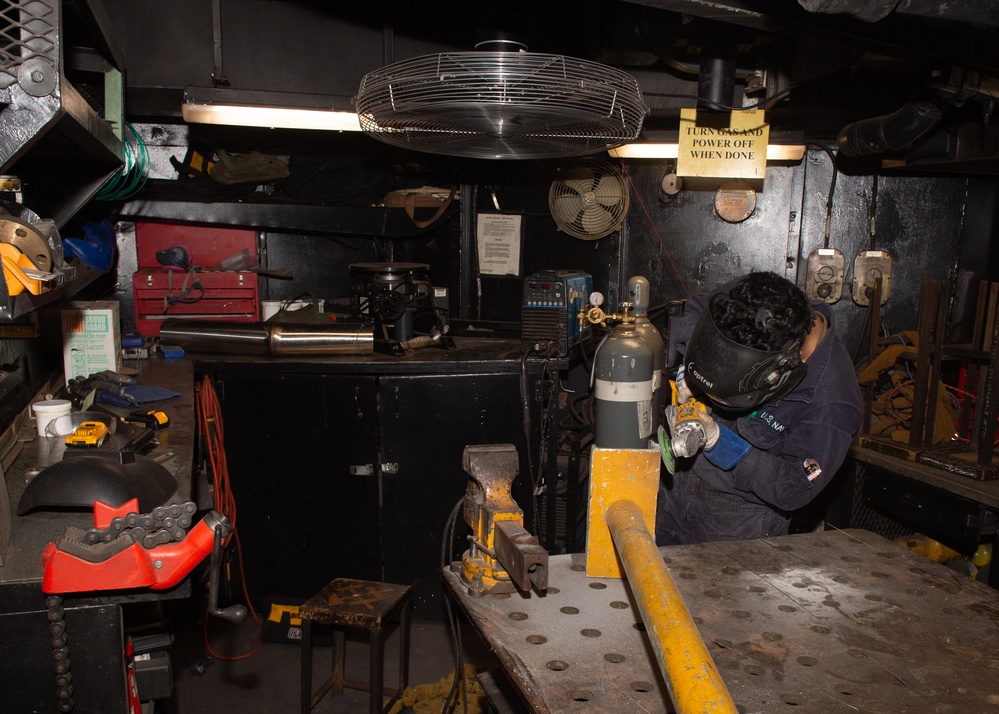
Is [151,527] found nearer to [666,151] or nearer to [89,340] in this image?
[89,340]

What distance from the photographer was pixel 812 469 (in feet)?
6.85

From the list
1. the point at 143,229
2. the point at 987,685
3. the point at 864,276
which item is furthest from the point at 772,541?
the point at 143,229

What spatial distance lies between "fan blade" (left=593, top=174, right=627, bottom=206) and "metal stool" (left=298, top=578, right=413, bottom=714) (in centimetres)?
225

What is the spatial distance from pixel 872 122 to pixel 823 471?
6.13 ft

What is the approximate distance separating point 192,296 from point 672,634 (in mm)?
3328

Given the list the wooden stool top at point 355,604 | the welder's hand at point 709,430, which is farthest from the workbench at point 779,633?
the wooden stool top at point 355,604

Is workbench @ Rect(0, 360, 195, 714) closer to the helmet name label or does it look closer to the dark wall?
the helmet name label

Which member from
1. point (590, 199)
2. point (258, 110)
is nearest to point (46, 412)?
point (258, 110)

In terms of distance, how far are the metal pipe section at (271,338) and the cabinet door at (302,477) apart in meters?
0.16

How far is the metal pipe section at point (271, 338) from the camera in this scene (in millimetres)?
3266

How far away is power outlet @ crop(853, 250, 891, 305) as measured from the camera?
373cm

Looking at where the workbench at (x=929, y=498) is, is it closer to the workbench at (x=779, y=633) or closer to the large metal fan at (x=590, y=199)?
the workbench at (x=779, y=633)

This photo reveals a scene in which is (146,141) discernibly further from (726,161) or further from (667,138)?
(726,161)

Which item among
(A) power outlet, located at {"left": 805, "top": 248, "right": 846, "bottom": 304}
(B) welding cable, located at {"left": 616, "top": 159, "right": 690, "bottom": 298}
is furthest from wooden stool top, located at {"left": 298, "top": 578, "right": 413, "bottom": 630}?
(A) power outlet, located at {"left": 805, "top": 248, "right": 846, "bottom": 304}
